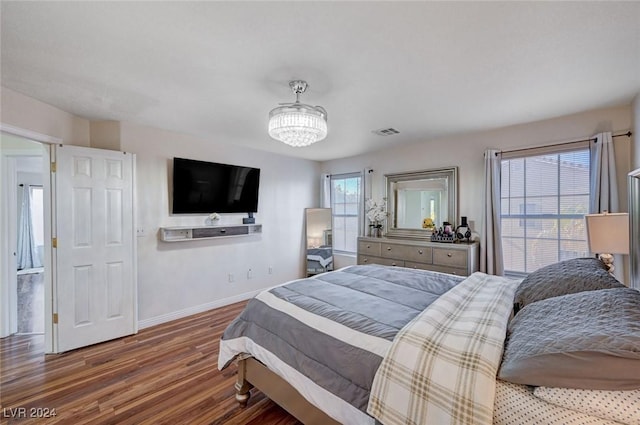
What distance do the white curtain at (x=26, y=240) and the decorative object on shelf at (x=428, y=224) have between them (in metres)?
8.50

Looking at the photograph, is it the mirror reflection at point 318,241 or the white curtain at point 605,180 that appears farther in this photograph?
the mirror reflection at point 318,241

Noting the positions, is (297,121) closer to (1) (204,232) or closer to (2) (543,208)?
(1) (204,232)

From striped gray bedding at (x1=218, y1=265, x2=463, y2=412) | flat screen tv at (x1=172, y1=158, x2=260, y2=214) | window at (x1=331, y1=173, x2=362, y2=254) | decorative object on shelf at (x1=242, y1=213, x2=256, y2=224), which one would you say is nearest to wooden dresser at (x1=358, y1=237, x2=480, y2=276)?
window at (x1=331, y1=173, x2=362, y2=254)

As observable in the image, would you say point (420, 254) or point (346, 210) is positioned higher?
point (346, 210)

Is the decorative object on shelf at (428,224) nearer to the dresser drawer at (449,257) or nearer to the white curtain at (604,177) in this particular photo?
the dresser drawer at (449,257)

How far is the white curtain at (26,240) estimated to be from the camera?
6277 mm

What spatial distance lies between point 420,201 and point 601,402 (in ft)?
11.4

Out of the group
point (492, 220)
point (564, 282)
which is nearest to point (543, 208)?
point (492, 220)

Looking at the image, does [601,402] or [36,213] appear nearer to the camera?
[601,402]

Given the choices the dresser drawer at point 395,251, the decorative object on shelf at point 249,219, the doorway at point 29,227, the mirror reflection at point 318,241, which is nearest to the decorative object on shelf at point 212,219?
the decorative object on shelf at point 249,219

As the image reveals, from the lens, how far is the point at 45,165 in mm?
2758

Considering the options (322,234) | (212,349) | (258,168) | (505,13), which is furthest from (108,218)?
(505,13)

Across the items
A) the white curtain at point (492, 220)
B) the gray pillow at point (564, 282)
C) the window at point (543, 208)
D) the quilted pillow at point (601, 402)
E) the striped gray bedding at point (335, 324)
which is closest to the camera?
the quilted pillow at point (601, 402)

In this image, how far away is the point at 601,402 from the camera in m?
0.89
